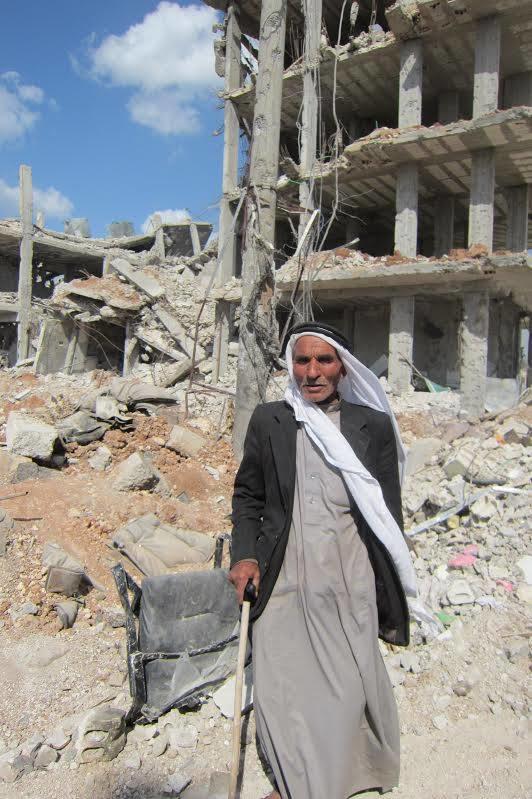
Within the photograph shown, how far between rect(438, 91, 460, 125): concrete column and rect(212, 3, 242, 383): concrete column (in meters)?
6.10

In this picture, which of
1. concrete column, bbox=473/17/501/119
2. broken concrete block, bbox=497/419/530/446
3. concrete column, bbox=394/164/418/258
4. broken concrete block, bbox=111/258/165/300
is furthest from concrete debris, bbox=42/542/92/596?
broken concrete block, bbox=111/258/165/300

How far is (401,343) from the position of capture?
39.6 feet

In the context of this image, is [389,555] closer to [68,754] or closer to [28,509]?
[68,754]

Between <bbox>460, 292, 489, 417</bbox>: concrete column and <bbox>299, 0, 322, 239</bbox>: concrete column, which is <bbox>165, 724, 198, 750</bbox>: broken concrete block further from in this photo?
<bbox>460, 292, 489, 417</bbox>: concrete column

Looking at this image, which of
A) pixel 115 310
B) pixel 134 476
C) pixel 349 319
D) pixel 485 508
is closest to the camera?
pixel 485 508

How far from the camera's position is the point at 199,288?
18016 mm

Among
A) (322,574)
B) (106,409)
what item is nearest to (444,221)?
(106,409)

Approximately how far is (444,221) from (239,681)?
1443 centimetres

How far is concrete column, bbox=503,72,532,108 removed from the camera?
1260 centimetres

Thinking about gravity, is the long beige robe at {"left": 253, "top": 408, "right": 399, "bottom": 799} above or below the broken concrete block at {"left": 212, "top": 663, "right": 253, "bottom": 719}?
above

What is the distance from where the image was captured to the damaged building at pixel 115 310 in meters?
16.9

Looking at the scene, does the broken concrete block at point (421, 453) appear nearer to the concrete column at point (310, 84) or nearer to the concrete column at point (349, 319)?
the concrete column at point (310, 84)

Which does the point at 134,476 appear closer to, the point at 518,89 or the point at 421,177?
the point at 421,177

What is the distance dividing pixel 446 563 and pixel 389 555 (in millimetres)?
2549
